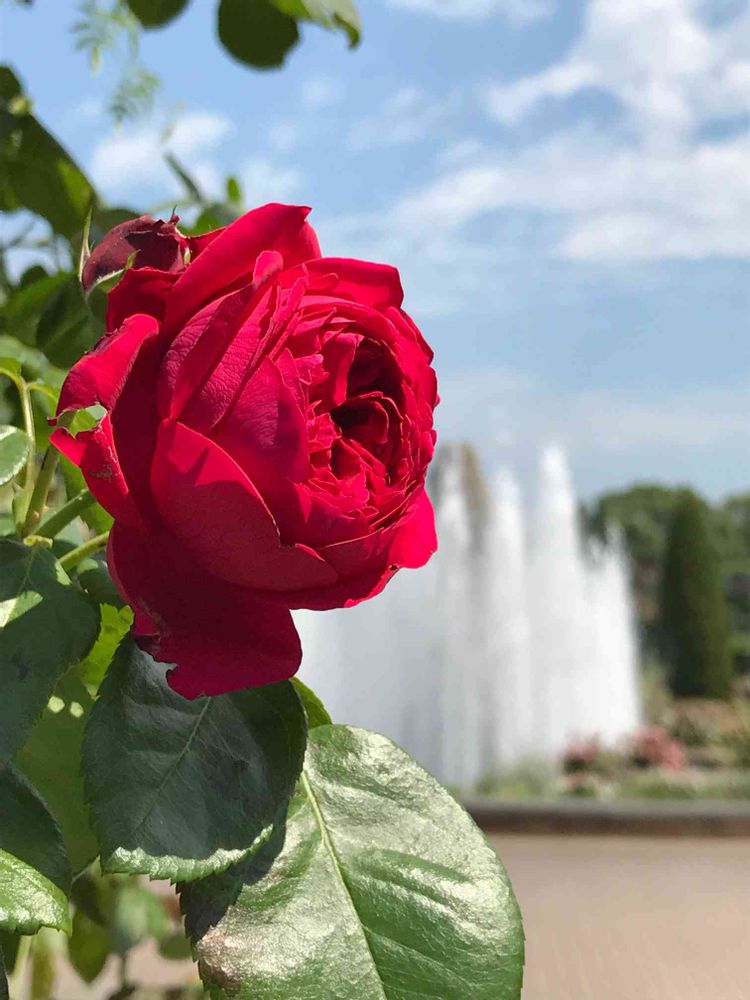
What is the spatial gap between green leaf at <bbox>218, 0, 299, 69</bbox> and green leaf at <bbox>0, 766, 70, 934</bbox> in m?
0.63

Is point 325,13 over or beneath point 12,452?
over

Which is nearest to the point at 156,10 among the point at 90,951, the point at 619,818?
the point at 90,951

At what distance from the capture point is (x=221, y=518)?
34 centimetres

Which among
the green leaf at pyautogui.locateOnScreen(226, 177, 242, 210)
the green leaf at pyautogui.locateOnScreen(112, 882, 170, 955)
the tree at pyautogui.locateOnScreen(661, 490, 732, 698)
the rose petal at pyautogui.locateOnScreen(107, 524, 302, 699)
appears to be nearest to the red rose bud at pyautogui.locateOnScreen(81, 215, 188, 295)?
the rose petal at pyautogui.locateOnScreen(107, 524, 302, 699)

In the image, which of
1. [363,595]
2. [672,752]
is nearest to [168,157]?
[363,595]

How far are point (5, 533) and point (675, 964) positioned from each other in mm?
3191

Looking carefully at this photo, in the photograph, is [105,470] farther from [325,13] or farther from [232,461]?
[325,13]

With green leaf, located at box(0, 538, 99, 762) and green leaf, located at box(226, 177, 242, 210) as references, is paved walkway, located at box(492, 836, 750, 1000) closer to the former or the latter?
green leaf, located at box(226, 177, 242, 210)

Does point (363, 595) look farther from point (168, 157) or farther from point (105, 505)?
point (168, 157)

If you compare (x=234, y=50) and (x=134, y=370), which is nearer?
(x=134, y=370)

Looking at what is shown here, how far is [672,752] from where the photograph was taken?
7.56 meters

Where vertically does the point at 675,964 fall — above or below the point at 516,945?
below

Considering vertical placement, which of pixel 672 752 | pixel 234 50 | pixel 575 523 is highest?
pixel 575 523

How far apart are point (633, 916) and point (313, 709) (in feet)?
13.2
